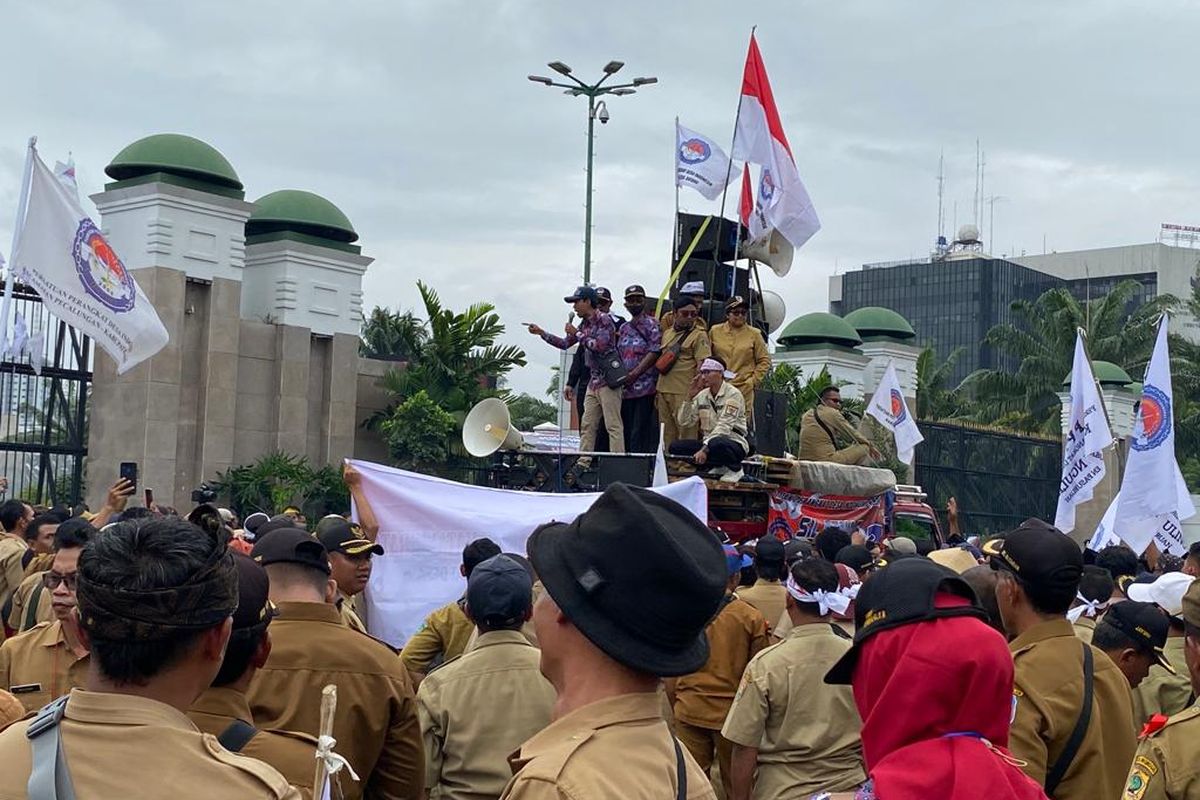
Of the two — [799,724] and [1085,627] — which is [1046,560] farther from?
[1085,627]

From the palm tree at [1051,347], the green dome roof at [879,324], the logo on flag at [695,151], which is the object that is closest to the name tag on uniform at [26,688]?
the logo on flag at [695,151]

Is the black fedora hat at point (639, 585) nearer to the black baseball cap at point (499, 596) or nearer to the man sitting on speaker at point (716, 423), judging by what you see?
the black baseball cap at point (499, 596)

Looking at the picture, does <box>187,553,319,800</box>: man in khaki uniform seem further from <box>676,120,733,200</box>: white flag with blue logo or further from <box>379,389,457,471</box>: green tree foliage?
<box>379,389,457,471</box>: green tree foliage

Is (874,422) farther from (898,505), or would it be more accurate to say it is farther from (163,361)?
(163,361)

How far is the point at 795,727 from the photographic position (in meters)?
5.59

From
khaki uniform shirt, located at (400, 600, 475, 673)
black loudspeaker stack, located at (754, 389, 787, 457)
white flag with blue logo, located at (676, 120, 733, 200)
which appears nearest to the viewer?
khaki uniform shirt, located at (400, 600, 475, 673)

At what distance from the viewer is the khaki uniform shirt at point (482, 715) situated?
15.9 ft

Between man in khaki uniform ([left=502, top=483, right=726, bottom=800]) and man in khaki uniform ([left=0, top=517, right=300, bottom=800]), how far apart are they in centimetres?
53

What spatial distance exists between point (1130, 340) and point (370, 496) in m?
38.1

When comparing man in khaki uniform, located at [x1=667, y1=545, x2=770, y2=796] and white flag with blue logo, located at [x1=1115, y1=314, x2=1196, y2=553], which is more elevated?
white flag with blue logo, located at [x1=1115, y1=314, x2=1196, y2=553]

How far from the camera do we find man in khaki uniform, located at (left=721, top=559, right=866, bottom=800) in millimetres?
5566

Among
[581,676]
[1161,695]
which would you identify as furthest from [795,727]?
[581,676]

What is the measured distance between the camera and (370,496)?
7.88 m

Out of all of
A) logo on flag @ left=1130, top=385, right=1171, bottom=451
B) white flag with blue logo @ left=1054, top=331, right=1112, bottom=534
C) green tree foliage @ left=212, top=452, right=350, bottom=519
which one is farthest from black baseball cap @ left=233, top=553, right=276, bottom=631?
green tree foliage @ left=212, top=452, right=350, bottom=519
